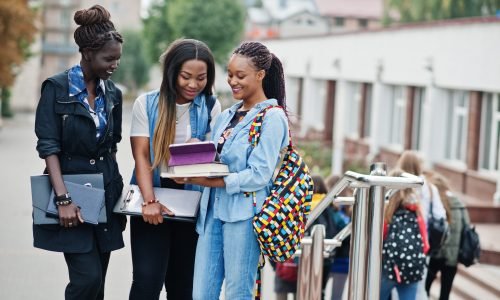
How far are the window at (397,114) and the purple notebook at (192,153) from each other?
25920 millimetres

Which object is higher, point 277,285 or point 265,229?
point 265,229

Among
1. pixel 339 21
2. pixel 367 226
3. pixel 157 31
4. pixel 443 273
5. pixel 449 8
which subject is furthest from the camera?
pixel 339 21

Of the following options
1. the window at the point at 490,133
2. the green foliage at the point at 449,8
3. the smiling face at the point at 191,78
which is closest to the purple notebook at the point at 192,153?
the smiling face at the point at 191,78

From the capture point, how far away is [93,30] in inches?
220

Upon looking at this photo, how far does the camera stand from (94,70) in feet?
18.5

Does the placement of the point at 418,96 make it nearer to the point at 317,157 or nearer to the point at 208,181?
the point at 317,157

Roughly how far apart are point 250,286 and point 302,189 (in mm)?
564

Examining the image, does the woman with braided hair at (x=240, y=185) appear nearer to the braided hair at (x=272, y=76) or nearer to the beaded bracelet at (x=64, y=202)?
the braided hair at (x=272, y=76)

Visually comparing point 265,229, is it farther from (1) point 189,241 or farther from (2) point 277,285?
(2) point 277,285

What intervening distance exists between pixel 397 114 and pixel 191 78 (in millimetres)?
26679

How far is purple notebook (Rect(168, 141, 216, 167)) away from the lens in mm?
5230

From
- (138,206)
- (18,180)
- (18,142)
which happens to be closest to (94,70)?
(138,206)

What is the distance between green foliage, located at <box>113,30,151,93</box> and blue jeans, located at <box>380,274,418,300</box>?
3725 inches

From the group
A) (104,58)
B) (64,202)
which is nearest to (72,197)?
(64,202)
